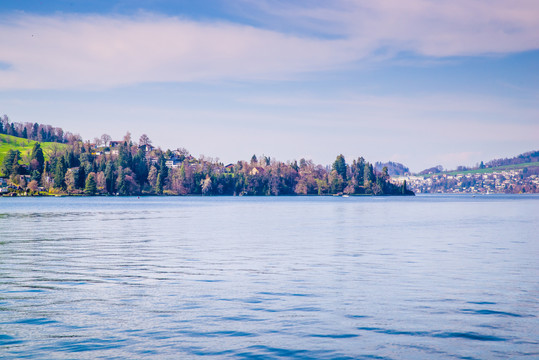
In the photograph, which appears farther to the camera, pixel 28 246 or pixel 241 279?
pixel 28 246

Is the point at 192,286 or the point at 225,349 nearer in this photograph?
the point at 225,349

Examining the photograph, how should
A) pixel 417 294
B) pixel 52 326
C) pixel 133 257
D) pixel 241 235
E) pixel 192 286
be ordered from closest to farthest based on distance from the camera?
pixel 52 326, pixel 417 294, pixel 192 286, pixel 133 257, pixel 241 235

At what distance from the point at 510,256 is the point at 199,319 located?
29.9 m

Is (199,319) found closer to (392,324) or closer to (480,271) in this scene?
(392,324)

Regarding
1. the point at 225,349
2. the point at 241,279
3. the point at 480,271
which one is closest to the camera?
the point at 225,349

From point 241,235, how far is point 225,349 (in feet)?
138

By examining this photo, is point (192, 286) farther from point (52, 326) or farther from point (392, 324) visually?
point (392, 324)

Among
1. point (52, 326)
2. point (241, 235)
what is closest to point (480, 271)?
point (52, 326)

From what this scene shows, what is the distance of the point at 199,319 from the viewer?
18781 millimetres

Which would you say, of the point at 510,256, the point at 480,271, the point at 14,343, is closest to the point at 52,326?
the point at 14,343

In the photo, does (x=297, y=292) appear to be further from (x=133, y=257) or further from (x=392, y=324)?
(x=133, y=257)

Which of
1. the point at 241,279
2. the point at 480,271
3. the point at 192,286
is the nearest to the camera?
the point at 192,286

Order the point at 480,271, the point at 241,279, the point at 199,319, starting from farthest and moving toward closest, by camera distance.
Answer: the point at 480,271, the point at 241,279, the point at 199,319

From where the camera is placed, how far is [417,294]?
2380cm
